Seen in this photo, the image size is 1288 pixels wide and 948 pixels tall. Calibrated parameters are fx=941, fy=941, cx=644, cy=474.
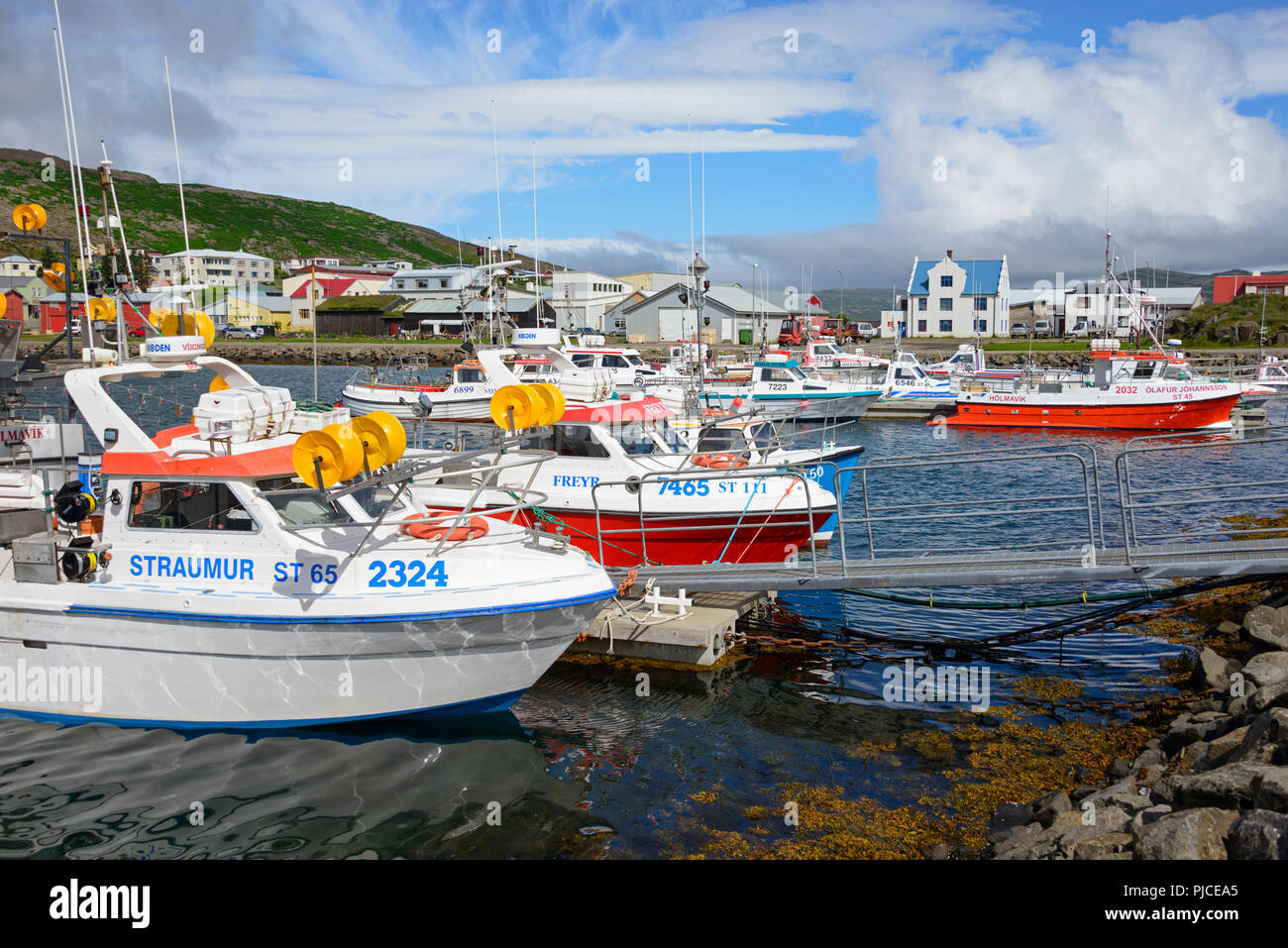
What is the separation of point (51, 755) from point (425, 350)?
240 ft

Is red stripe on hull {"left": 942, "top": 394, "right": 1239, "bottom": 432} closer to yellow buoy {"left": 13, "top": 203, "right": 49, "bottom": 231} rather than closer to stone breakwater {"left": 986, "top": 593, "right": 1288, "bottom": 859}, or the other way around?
stone breakwater {"left": 986, "top": 593, "right": 1288, "bottom": 859}

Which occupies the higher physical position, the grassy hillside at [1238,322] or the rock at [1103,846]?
the grassy hillside at [1238,322]

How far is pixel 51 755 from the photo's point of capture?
906cm

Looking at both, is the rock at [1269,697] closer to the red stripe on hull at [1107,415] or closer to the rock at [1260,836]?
the rock at [1260,836]

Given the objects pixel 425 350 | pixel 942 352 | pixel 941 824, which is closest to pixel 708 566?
pixel 941 824

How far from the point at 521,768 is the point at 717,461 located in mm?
7093

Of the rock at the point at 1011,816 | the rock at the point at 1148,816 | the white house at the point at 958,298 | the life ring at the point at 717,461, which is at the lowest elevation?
the rock at the point at 1011,816

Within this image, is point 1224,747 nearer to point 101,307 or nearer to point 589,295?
point 101,307

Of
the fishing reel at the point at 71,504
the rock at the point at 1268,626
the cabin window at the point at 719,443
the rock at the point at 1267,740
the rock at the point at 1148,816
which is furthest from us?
the cabin window at the point at 719,443

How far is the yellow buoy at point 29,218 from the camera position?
33.1 ft

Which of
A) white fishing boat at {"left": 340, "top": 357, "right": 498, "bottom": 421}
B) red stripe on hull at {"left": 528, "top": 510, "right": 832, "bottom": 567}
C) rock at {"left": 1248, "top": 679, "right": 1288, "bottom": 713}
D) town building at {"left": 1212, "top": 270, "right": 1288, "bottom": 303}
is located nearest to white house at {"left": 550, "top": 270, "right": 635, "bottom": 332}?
white fishing boat at {"left": 340, "top": 357, "right": 498, "bottom": 421}

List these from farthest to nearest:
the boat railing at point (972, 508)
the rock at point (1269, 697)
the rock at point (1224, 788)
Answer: the boat railing at point (972, 508)
the rock at point (1269, 697)
the rock at point (1224, 788)

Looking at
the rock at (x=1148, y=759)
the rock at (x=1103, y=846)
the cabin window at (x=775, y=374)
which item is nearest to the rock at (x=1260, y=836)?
the rock at (x=1103, y=846)

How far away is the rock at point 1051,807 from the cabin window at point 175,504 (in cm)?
773
